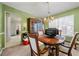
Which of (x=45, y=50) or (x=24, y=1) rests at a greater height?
(x=24, y=1)

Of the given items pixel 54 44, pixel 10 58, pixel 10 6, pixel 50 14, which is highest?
pixel 10 6

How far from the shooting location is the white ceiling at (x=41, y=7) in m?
1.59

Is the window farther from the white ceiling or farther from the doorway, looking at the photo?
the doorway

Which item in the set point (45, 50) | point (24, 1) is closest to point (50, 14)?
point (24, 1)

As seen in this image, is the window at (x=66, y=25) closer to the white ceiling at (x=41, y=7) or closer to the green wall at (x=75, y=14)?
the green wall at (x=75, y=14)

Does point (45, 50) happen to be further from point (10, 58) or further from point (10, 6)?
point (10, 6)

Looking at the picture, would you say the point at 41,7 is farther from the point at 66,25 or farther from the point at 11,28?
the point at 11,28

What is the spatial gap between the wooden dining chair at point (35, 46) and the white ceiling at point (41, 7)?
42cm

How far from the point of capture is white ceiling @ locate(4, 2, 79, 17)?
1593 millimetres

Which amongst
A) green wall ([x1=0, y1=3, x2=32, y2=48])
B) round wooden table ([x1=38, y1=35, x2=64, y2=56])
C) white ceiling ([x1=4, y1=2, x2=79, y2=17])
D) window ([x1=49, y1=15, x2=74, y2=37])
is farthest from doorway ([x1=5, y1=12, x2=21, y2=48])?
window ([x1=49, y1=15, x2=74, y2=37])

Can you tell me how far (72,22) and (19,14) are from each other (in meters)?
0.97

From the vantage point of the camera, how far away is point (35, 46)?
1.68 metres

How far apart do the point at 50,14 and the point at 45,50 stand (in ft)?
2.18

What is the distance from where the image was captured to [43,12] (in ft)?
5.38
